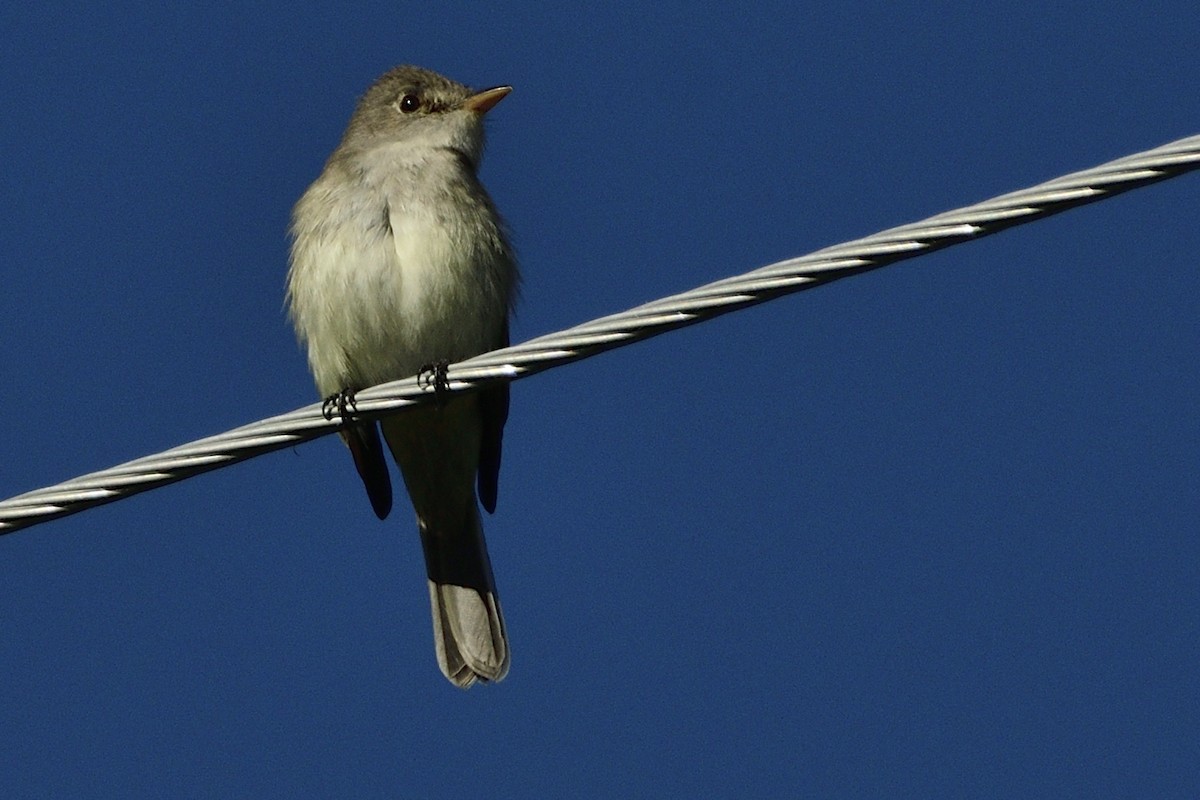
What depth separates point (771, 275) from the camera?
210 inches

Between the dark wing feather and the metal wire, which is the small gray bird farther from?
the metal wire

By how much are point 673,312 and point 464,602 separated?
4395 millimetres

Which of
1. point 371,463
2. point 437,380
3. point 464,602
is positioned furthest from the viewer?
point 464,602

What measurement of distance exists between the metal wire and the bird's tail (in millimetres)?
3432

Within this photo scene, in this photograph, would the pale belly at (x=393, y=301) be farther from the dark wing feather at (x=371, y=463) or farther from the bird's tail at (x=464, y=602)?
the bird's tail at (x=464, y=602)

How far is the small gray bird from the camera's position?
8578 mm

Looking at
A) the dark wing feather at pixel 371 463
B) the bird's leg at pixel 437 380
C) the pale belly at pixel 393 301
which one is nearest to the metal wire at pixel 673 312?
the bird's leg at pixel 437 380

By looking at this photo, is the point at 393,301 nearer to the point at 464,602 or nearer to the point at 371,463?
the point at 371,463

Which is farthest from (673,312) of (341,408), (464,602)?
(464,602)

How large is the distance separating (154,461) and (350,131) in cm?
470

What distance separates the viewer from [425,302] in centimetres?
852

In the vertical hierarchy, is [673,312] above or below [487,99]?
below

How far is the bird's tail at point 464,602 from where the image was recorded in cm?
945

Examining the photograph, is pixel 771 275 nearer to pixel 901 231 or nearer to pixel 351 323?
pixel 901 231
